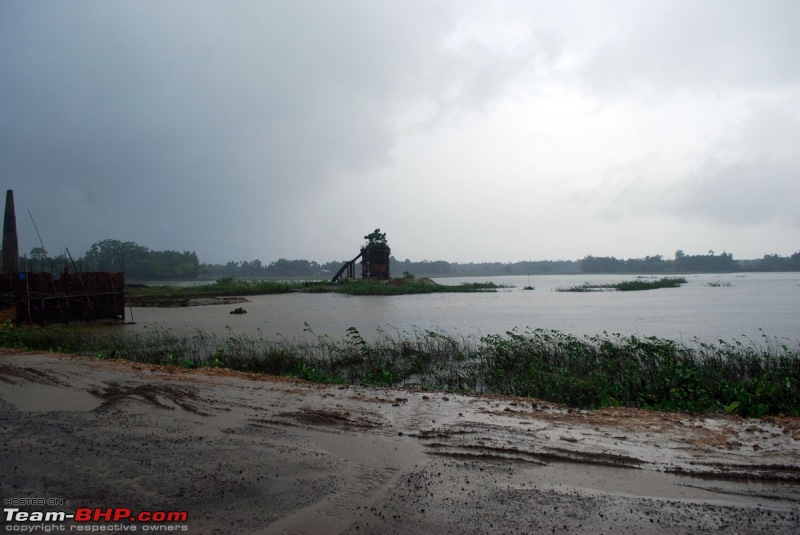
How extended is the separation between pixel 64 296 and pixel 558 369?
23504 mm

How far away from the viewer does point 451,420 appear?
255 inches

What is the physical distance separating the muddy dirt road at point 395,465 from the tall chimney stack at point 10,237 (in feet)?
113

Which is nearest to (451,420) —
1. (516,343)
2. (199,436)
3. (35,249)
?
(199,436)

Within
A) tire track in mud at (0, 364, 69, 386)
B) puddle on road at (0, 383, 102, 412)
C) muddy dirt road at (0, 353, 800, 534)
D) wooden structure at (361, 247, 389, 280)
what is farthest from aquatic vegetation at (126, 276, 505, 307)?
muddy dirt road at (0, 353, 800, 534)

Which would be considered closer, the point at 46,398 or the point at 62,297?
the point at 46,398

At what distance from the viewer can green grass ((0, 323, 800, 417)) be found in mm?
8133

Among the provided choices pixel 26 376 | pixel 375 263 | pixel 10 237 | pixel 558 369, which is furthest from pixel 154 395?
pixel 375 263

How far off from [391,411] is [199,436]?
2623mm

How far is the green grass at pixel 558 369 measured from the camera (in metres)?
8.13

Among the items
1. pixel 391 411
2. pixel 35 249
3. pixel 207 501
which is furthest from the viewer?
pixel 35 249

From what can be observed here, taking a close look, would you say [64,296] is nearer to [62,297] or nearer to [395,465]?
[62,297]

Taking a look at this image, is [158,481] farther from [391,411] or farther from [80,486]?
[391,411]

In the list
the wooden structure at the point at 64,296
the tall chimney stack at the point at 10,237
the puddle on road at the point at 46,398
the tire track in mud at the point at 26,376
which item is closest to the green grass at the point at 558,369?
the tire track in mud at the point at 26,376

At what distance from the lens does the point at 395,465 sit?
15.9 ft
